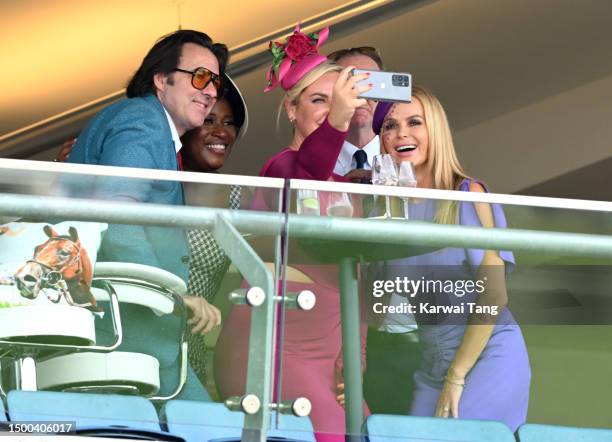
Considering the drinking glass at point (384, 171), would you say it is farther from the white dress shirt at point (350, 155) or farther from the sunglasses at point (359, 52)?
the sunglasses at point (359, 52)

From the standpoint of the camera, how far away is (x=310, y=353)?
8.37ft

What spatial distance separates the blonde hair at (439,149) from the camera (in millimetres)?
3375

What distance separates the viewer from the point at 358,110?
385 centimetres

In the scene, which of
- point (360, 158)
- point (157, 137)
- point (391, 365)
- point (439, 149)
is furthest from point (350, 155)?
point (391, 365)

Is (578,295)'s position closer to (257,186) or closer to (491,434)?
(491,434)

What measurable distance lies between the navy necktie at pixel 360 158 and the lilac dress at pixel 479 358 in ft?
3.67

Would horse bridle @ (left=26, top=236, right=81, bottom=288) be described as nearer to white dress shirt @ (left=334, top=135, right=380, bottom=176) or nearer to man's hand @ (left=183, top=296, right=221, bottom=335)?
man's hand @ (left=183, top=296, right=221, bottom=335)

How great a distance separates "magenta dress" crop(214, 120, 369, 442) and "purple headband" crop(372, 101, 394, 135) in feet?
3.76

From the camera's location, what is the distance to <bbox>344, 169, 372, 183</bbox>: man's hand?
362 centimetres

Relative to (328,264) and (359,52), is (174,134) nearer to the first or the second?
(359,52)

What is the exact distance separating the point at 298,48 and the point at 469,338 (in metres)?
1.38

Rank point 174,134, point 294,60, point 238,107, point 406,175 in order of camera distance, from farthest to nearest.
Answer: point 238,107
point 294,60
point 174,134
point 406,175
